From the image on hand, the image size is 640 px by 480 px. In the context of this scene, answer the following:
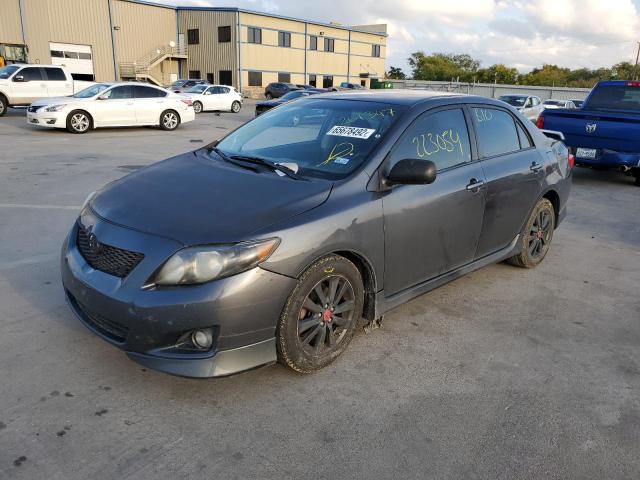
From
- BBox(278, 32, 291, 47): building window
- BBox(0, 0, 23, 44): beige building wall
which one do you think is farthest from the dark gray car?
BBox(278, 32, 291, 47): building window

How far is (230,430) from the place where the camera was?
8.89 feet

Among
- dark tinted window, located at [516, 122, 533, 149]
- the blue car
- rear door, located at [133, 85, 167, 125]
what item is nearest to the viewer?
dark tinted window, located at [516, 122, 533, 149]

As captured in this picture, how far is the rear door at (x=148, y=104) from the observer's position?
16234mm

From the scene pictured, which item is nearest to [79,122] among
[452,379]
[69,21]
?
[452,379]

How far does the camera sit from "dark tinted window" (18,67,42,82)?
1816 cm

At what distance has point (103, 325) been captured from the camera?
2.97 metres

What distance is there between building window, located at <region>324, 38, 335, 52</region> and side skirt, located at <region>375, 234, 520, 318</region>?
54.7 m

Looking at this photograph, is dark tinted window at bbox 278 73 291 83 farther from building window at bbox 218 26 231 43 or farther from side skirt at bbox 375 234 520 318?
side skirt at bbox 375 234 520 318

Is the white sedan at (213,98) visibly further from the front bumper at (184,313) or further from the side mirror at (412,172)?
the front bumper at (184,313)

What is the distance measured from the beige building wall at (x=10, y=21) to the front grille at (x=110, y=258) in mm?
41368

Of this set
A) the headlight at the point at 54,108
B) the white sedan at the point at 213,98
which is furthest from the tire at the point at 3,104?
the white sedan at the point at 213,98

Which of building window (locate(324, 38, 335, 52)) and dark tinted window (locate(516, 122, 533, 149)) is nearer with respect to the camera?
dark tinted window (locate(516, 122, 533, 149))

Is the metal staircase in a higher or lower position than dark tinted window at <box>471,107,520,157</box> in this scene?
higher

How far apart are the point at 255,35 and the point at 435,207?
48926mm
